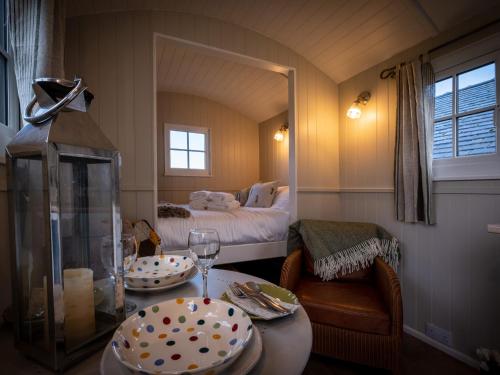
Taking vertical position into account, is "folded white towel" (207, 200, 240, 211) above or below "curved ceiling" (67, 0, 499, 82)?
below

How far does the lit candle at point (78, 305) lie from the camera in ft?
1.51

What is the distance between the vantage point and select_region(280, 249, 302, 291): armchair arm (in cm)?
157

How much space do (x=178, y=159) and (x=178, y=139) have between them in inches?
12.2

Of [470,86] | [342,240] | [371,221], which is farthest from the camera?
[371,221]

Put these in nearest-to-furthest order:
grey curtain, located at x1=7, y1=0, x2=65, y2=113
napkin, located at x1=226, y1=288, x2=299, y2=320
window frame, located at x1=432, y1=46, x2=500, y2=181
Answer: napkin, located at x1=226, y1=288, x2=299, y2=320 → grey curtain, located at x1=7, y1=0, x2=65, y2=113 → window frame, located at x1=432, y1=46, x2=500, y2=181

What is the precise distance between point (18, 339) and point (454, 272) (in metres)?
2.15

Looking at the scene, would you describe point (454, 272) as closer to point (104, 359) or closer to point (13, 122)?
point (104, 359)

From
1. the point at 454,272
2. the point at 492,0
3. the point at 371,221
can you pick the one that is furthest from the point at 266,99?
the point at 454,272

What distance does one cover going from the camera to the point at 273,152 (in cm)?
399

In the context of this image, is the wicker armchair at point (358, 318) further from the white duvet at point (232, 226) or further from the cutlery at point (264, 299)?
the cutlery at point (264, 299)

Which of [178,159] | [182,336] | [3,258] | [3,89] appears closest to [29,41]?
[3,89]

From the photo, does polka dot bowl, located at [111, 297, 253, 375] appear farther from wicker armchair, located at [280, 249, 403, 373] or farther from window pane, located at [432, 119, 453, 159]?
window pane, located at [432, 119, 453, 159]

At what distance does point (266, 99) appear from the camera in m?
3.54

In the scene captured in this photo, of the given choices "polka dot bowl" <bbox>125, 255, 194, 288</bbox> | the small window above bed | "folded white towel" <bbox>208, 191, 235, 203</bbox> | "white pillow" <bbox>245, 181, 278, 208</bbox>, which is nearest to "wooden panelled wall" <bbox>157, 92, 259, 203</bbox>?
the small window above bed
